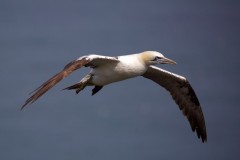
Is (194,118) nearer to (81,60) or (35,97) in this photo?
(81,60)

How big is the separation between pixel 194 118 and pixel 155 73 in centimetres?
174

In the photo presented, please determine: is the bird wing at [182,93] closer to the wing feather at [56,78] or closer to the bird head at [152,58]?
the bird head at [152,58]

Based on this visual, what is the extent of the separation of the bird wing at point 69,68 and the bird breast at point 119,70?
5.7 inches

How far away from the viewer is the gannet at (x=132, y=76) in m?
13.2

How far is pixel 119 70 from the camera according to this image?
47.8 feet

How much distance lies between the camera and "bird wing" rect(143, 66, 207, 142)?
1688 centimetres

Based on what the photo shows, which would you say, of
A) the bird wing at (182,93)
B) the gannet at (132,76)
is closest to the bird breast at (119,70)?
the gannet at (132,76)

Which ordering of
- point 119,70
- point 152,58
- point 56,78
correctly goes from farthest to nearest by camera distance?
point 152,58, point 119,70, point 56,78

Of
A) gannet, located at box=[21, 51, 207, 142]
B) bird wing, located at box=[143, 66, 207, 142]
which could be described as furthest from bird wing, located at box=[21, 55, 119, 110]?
bird wing, located at box=[143, 66, 207, 142]

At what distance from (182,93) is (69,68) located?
491 centimetres

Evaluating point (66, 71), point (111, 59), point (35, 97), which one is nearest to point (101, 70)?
point (111, 59)

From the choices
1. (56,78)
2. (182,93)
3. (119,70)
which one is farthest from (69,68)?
(182,93)

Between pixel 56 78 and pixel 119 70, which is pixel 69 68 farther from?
pixel 119 70

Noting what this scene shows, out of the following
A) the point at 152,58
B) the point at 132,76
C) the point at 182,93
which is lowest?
the point at 182,93
